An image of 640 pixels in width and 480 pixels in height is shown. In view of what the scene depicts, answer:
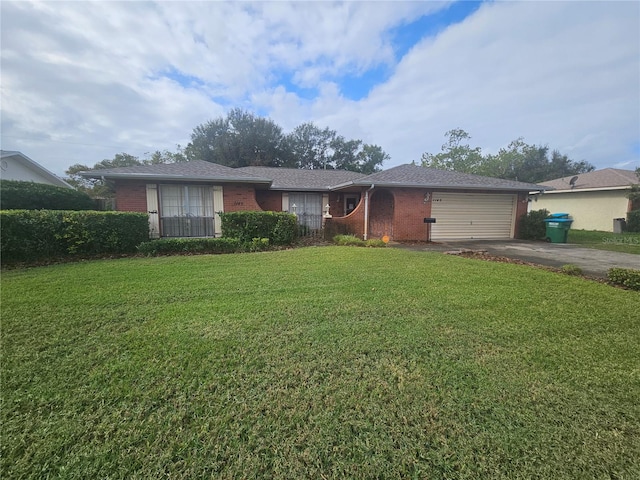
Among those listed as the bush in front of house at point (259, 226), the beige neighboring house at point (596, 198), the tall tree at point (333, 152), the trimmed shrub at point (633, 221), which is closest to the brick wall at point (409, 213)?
the bush in front of house at point (259, 226)

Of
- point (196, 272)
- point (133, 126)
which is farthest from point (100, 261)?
point (133, 126)

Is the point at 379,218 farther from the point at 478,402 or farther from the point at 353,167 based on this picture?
the point at 353,167

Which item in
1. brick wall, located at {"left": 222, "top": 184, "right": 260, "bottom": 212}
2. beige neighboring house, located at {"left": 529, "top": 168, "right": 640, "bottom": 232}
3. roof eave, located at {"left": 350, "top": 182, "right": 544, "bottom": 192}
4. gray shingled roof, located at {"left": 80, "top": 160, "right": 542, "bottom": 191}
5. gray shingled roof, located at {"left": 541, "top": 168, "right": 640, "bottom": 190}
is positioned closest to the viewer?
gray shingled roof, located at {"left": 80, "top": 160, "right": 542, "bottom": 191}

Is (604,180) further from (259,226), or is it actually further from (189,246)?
(189,246)

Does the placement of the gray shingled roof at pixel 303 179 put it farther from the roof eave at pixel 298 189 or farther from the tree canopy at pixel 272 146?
the tree canopy at pixel 272 146

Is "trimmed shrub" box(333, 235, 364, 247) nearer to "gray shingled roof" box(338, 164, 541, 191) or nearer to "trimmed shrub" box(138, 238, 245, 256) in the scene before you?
"gray shingled roof" box(338, 164, 541, 191)

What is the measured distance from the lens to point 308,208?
573 inches

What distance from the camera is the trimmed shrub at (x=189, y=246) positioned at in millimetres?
7840

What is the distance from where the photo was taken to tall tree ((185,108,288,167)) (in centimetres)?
2880

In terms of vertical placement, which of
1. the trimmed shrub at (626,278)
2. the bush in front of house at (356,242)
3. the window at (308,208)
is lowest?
the trimmed shrub at (626,278)

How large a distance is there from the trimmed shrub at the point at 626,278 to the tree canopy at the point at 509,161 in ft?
111

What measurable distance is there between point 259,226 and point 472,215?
9.72m

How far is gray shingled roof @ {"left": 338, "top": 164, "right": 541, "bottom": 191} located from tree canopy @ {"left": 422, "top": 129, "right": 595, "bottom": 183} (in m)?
26.0

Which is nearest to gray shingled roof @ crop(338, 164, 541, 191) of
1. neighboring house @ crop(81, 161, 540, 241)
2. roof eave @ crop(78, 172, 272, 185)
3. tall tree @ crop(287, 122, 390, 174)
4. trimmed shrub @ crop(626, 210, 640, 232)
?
neighboring house @ crop(81, 161, 540, 241)
